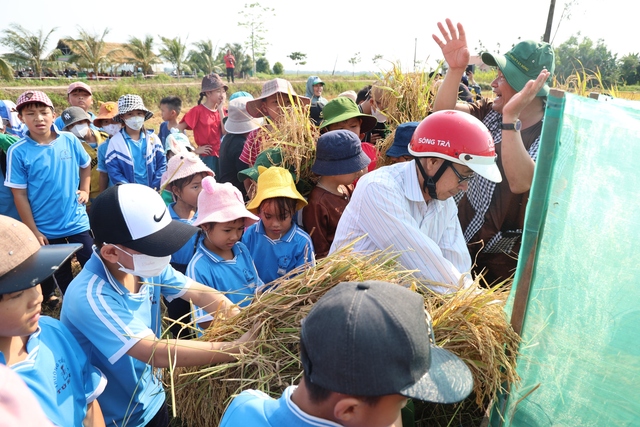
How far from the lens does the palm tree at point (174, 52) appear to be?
36.8 meters

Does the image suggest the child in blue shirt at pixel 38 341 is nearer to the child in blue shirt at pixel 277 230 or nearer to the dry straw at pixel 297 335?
the dry straw at pixel 297 335

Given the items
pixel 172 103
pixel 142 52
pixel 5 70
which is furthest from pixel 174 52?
pixel 172 103

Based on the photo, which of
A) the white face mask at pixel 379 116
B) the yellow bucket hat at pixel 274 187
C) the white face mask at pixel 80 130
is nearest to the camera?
the yellow bucket hat at pixel 274 187

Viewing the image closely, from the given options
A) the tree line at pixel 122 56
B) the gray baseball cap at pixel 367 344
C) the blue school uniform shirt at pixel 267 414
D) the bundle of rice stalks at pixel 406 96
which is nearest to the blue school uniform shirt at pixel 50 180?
the bundle of rice stalks at pixel 406 96

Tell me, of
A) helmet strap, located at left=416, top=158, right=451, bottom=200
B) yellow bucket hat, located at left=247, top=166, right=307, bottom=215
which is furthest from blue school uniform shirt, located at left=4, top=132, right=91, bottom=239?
helmet strap, located at left=416, top=158, right=451, bottom=200

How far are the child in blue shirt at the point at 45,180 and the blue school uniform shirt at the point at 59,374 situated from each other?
284cm

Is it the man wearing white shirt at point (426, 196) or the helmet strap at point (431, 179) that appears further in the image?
the helmet strap at point (431, 179)

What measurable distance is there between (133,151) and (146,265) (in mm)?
3638

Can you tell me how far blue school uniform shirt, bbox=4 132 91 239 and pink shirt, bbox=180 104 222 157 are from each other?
2509 millimetres

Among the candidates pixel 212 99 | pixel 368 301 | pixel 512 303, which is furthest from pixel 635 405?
pixel 212 99

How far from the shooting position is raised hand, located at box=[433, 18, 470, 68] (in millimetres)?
3102

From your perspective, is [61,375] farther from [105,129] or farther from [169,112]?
[169,112]

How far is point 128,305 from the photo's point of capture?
1906mm

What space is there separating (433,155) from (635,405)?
123 centimetres
